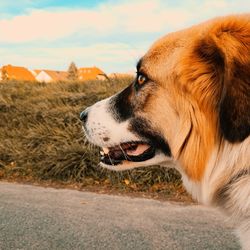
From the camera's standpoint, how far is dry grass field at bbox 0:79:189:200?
8.25 m

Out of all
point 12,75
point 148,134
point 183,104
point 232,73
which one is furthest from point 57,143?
point 12,75

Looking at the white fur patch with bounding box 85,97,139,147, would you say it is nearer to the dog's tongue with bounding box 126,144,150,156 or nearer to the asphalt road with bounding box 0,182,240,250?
the dog's tongue with bounding box 126,144,150,156

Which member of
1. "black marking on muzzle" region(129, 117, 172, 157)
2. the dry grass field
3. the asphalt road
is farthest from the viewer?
the dry grass field

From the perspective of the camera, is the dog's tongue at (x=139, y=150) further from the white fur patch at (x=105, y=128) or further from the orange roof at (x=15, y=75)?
the orange roof at (x=15, y=75)

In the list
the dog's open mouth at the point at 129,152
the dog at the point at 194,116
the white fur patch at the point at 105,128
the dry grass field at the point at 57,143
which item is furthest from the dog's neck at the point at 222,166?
the dry grass field at the point at 57,143

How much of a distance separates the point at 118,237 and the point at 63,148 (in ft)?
16.2

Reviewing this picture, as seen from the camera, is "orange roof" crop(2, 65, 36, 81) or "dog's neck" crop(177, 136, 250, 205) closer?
"dog's neck" crop(177, 136, 250, 205)

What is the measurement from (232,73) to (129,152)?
1.10m

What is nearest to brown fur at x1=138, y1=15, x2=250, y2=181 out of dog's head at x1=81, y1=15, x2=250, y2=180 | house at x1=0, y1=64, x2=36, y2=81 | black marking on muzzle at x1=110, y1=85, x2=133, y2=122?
dog's head at x1=81, y1=15, x2=250, y2=180

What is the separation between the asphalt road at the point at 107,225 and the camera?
4.53 meters

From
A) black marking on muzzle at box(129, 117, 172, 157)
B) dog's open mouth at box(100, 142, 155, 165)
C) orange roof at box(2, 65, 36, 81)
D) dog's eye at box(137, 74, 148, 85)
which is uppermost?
dog's eye at box(137, 74, 148, 85)

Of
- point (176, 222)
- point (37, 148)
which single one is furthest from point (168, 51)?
point (37, 148)

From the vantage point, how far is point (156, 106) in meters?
3.00

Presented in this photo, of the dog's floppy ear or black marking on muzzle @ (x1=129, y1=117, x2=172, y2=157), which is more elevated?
the dog's floppy ear
